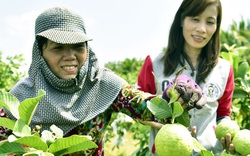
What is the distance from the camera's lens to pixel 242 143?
3.92ft

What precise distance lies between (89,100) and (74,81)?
0.32ft

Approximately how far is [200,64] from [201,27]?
20 cm

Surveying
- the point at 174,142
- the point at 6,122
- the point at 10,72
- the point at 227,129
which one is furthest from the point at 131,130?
the point at 6,122

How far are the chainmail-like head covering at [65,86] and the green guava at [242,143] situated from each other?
492 millimetres

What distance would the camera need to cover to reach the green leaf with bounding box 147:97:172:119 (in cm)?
113

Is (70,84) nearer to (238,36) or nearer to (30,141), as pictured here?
(30,141)

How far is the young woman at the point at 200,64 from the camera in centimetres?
174

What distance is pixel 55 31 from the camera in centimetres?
136

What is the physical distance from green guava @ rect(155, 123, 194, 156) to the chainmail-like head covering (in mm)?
459

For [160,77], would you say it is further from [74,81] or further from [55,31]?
[55,31]

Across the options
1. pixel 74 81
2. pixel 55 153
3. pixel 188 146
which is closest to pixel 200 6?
pixel 74 81

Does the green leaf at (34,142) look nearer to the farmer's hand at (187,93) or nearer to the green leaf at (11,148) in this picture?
the green leaf at (11,148)

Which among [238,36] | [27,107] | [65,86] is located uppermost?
[27,107]

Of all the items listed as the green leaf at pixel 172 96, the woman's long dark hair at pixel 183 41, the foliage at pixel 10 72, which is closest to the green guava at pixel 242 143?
the green leaf at pixel 172 96
